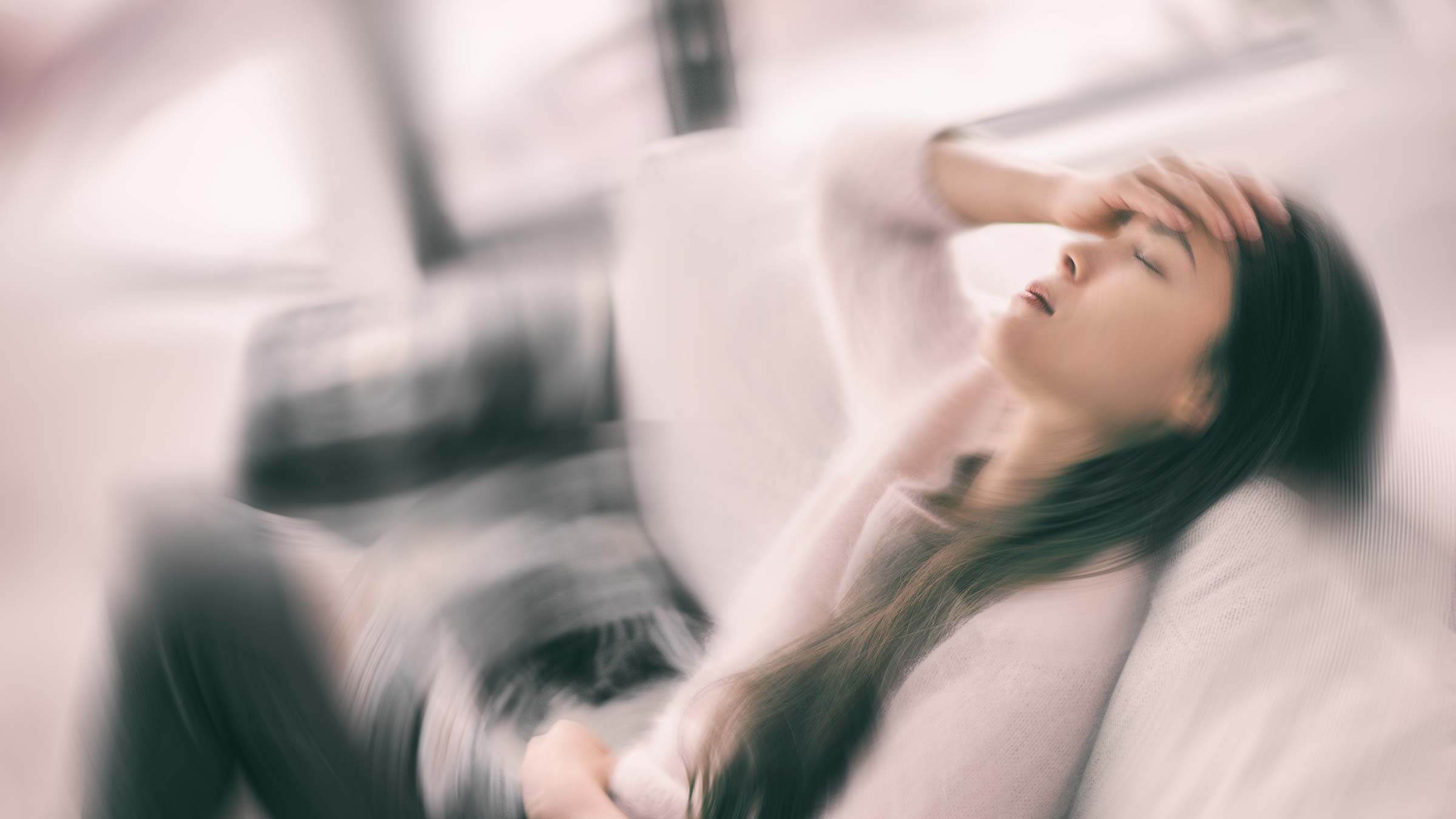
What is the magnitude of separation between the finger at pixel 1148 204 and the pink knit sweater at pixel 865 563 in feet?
0.30

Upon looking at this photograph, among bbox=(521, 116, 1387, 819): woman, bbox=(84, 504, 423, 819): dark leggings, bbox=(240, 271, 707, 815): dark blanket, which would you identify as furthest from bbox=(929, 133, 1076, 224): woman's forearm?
bbox=(84, 504, 423, 819): dark leggings

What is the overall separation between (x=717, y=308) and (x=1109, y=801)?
0.39 m

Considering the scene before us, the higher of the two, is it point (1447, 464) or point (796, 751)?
point (1447, 464)

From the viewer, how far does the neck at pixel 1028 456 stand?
56cm

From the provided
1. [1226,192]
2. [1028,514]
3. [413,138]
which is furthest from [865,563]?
[413,138]

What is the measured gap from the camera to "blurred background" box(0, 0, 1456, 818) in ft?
1.90

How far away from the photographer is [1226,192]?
566mm

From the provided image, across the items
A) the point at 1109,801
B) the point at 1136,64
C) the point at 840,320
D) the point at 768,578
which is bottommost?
the point at 1109,801

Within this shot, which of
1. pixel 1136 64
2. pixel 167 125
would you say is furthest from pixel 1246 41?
pixel 167 125

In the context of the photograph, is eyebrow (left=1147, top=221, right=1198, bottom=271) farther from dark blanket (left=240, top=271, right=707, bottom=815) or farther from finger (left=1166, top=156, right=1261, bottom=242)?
dark blanket (left=240, top=271, right=707, bottom=815)

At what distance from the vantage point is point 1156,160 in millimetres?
603

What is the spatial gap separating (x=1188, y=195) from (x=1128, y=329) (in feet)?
0.32

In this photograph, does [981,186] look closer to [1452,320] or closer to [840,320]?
[840,320]

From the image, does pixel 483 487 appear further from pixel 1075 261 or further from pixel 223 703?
pixel 1075 261
